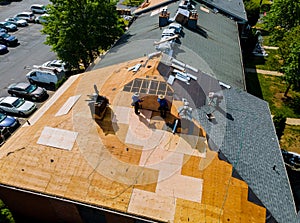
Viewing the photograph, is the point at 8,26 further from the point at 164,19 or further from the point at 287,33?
the point at 287,33

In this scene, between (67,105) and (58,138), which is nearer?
(58,138)

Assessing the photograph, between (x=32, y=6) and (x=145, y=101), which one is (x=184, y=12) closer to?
(x=145, y=101)

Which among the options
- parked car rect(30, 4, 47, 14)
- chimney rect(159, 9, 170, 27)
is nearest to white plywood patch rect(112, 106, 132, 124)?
chimney rect(159, 9, 170, 27)

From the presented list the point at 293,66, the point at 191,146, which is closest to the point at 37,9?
the point at 293,66

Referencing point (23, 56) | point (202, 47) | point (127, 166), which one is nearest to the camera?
point (127, 166)

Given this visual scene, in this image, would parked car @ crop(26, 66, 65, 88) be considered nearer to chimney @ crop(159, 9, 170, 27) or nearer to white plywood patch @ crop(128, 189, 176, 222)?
chimney @ crop(159, 9, 170, 27)
